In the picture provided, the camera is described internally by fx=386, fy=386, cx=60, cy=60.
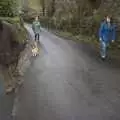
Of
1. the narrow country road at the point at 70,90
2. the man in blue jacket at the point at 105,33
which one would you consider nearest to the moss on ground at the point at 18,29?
the narrow country road at the point at 70,90

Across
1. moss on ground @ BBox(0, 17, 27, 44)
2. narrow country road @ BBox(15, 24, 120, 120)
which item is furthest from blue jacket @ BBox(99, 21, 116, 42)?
moss on ground @ BBox(0, 17, 27, 44)

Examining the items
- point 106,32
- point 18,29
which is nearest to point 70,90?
point 106,32

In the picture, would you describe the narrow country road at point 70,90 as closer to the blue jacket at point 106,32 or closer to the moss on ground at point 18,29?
the blue jacket at point 106,32

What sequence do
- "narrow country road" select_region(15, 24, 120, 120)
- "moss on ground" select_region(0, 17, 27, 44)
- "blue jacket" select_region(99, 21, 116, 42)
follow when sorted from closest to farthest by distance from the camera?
"narrow country road" select_region(15, 24, 120, 120) < "blue jacket" select_region(99, 21, 116, 42) < "moss on ground" select_region(0, 17, 27, 44)

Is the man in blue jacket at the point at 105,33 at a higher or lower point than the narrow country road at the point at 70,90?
higher

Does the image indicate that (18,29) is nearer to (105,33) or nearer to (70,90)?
(105,33)

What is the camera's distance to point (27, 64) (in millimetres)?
14719

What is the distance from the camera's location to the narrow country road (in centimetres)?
791

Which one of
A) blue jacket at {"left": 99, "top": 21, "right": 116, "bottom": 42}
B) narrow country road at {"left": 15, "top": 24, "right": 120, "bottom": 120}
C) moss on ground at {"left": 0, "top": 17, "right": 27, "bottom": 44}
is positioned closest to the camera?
narrow country road at {"left": 15, "top": 24, "right": 120, "bottom": 120}

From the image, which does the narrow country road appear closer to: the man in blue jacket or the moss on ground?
the man in blue jacket

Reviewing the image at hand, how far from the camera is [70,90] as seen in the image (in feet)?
33.2

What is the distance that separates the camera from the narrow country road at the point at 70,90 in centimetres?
791

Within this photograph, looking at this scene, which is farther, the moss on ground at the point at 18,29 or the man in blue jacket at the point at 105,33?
the moss on ground at the point at 18,29

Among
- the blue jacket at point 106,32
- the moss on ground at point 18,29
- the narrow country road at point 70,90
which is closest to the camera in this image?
the narrow country road at point 70,90
